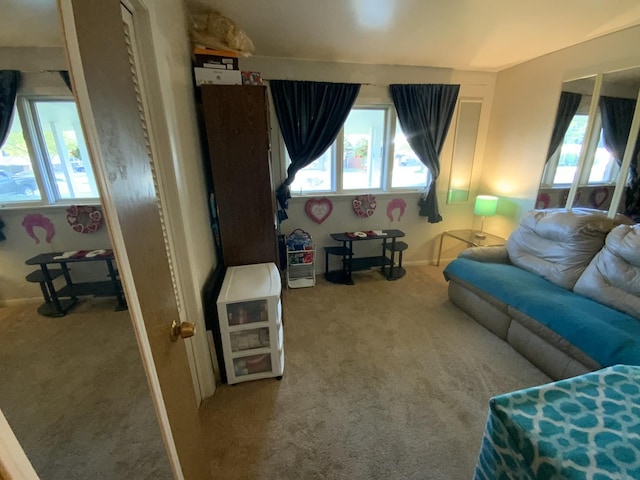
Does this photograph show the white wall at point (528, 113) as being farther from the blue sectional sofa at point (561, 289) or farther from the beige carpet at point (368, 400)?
the beige carpet at point (368, 400)

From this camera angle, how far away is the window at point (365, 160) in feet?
10.8

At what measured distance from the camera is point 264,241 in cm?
214

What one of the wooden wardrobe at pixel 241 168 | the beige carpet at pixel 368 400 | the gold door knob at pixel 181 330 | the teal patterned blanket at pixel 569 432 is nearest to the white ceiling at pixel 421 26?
the wooden wardrobe at pixel 241 168

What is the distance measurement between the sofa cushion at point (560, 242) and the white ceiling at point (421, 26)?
60.4 inches

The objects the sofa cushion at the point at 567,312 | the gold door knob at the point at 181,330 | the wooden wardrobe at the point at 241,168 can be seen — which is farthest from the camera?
the wooden wardrobe at the point at 241,168

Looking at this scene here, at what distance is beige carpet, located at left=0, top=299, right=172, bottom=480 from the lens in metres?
0.47

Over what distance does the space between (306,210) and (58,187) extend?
2800 millimetres

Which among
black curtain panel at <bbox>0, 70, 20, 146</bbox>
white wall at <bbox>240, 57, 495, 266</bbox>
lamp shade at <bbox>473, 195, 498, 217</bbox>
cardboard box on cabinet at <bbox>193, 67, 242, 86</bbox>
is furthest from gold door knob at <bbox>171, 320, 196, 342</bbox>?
lamp shade at <bbox>473, 195, 498, 217</bbox>

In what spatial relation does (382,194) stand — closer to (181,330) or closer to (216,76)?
(216,76)

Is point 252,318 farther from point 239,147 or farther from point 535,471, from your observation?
point 535,471

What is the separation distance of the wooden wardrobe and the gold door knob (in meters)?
1.21

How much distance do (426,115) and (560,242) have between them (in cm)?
194

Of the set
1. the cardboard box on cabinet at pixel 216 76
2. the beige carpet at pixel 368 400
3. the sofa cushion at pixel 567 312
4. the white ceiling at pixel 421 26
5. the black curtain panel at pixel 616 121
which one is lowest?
the beige carpet at pixel 368 400

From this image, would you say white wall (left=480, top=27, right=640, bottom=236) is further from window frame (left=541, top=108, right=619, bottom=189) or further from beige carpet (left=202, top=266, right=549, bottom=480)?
beige carpet (left=202, top=266, right=549, bottom=480)
